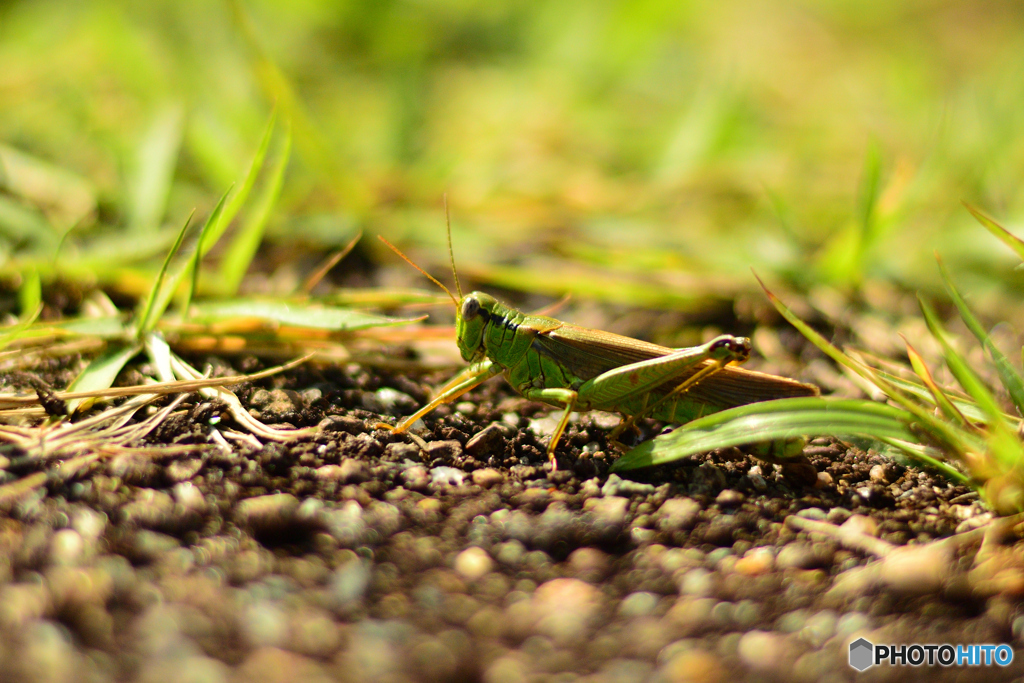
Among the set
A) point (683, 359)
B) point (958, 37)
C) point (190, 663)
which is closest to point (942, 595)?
point (683, 359)

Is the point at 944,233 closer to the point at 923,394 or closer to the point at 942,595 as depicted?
the point at 923,394

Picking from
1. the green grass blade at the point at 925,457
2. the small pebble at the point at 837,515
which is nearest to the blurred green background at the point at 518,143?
the green grass blade at the point at 925,457

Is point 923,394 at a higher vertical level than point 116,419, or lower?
lower

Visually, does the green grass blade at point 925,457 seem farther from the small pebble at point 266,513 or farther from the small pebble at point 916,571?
the small pebble at point 266,513

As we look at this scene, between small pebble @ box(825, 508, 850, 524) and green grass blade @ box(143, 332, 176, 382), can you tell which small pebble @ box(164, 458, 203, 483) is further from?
Answer: small pebble @ box(825, 508, 850, 524)

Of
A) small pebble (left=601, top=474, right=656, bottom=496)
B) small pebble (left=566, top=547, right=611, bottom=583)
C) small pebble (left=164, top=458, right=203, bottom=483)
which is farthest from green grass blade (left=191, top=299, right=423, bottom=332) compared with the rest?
small pebble (left=566, top=547, right=611, bottom=583)
